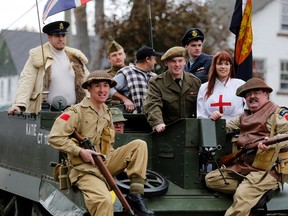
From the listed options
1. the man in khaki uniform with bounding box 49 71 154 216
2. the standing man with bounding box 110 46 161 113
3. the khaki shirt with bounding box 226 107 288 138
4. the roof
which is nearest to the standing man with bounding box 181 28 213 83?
the standing man with bounding box 110 46 161 113

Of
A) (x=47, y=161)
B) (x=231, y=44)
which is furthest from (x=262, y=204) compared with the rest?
(x=231, y=44)

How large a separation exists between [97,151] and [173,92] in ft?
4.91

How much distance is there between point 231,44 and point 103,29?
5563 millimetres

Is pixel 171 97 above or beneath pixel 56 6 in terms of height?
beneath

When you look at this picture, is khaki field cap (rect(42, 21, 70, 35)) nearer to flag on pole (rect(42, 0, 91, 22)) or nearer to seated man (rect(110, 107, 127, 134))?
flag on pole (rect(42, 0, 91, 22))

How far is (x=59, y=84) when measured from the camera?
10.6 metres

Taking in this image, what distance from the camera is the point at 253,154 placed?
9.01 meters

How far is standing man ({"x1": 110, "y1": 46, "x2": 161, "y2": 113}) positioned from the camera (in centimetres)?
1098

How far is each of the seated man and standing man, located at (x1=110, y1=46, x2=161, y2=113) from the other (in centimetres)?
129

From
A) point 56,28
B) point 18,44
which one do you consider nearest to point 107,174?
point 56,28

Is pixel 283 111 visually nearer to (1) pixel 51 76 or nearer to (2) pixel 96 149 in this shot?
(2) pixel 96 149

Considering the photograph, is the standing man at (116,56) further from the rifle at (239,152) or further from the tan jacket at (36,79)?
the rifle at (239,152)

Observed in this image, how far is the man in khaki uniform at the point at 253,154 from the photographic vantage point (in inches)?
344

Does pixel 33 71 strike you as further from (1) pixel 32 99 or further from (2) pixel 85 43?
(2) pixel 85 43
